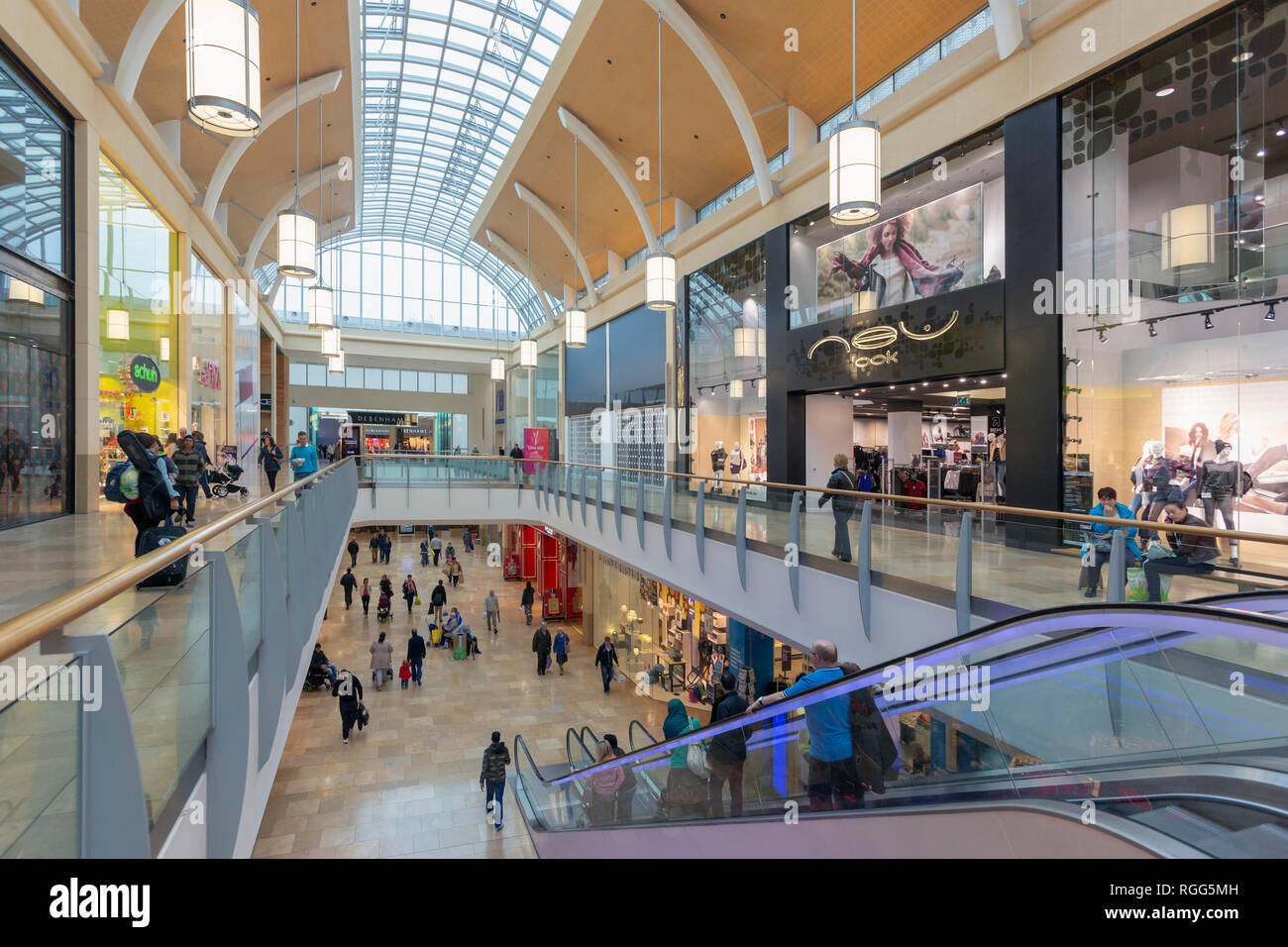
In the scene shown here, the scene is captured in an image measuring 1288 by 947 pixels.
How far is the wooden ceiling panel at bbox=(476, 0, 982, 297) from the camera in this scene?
469 inches

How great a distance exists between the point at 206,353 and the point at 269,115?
5752mm

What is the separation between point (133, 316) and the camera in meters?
11.8

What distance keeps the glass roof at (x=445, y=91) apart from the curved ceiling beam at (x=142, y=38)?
9.65m

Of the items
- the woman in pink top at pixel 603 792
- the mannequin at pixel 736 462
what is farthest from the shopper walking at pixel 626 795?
the mannequin at pixel 736 462

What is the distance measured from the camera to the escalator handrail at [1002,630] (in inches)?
94.2

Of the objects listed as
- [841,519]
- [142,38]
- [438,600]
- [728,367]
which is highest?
[142,38]

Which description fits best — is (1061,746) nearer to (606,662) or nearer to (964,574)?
(964,574)

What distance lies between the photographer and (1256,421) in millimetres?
7359

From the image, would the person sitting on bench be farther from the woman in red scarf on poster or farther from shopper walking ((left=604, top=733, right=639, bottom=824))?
the woman in red scarf on poster

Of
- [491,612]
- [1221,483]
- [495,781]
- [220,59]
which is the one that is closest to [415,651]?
[491,612]

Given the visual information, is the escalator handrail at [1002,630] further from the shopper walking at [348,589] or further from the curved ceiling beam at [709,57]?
the shopper walking at [348,589]

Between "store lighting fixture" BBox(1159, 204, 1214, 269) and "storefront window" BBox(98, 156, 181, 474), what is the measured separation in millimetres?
14883

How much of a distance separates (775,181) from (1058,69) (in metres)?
6.45
